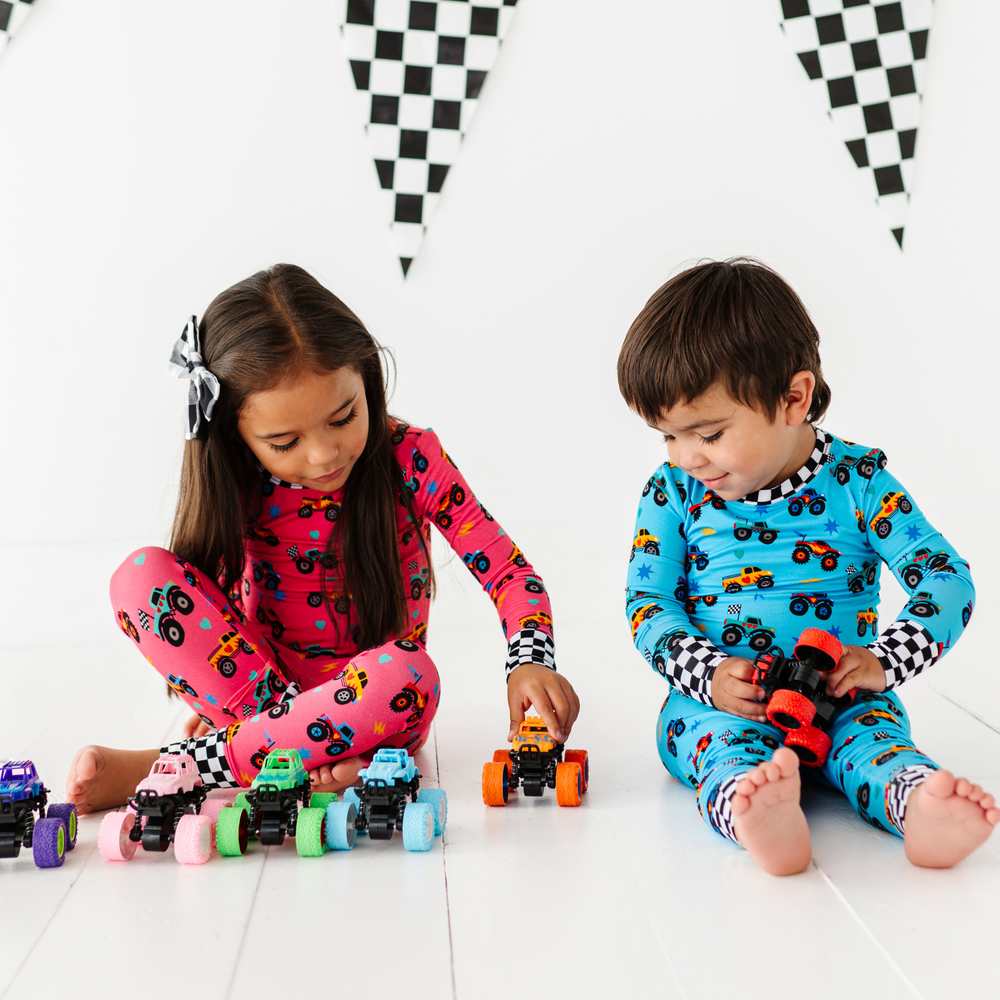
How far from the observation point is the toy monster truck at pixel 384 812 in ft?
3.25

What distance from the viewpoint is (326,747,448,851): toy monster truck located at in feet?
3.25

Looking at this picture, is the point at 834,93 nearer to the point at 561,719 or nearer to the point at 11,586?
the point at 561,719

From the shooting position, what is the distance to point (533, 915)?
86cm

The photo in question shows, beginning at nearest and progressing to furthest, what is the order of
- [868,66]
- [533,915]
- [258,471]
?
1. [533,915]
2. [258,471]
3. [868,66]

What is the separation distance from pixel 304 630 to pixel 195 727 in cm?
18

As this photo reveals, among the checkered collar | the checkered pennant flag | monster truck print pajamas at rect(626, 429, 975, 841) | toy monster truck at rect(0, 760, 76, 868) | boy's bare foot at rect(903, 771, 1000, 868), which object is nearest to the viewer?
boy's bare foot at rect(903, 771, 1000, 868)

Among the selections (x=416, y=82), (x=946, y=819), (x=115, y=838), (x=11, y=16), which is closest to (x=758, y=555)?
(x=946, y=819)

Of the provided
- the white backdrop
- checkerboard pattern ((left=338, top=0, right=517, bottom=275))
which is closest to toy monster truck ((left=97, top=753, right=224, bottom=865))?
the white backdrop

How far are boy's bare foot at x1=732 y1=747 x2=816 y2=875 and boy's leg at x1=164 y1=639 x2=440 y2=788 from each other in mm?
385

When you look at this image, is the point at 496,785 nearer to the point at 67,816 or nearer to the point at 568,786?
the point at 568,786

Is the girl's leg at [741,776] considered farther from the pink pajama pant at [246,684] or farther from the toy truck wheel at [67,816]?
the toy truck wheel at [67,816]

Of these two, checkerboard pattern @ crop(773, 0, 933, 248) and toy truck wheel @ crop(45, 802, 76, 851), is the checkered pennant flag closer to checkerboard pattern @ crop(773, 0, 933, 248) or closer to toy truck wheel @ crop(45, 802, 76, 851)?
checkerboard pattern @ crop(773, 0, 933, 248)

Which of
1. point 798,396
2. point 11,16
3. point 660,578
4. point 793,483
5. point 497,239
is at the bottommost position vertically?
point 660,578

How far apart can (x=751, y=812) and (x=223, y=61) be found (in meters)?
1.67
